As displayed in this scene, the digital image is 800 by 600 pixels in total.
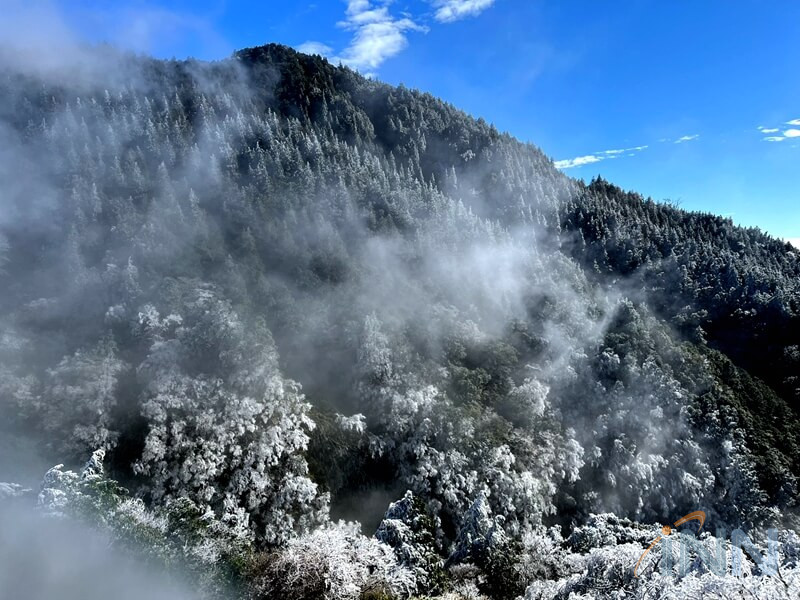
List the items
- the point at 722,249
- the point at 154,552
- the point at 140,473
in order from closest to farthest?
the point at 154,552 < the point at 140,473 < the point at 722,249

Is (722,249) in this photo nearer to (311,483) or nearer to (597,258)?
(597,258)

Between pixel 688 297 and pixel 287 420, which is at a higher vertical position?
pixel 688 297

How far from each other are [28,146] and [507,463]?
82.1 metres

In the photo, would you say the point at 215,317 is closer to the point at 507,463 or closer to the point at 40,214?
the point at 40,214

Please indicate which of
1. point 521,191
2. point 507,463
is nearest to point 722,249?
point 521,191

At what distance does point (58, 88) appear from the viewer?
95.8 metres

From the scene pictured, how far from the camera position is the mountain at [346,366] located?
109ft

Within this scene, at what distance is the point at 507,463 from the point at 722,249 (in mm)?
89247

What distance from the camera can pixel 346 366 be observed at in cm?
5953

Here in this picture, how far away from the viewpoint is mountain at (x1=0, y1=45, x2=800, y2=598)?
1304 inches

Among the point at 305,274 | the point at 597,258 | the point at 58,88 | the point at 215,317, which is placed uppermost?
the point at 58,88

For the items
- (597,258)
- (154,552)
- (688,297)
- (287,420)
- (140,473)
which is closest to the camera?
(154,552)

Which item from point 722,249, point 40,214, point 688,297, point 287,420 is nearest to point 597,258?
point 688,297

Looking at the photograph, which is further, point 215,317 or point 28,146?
point 28,146
